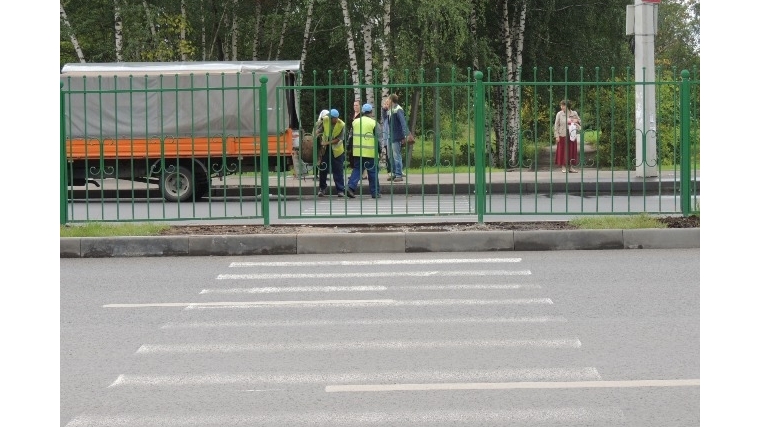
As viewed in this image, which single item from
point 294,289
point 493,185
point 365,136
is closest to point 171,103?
point 365,136

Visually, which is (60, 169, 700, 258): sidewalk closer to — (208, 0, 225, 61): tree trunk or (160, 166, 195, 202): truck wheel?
(160, 166, 195, 202): truck wheel

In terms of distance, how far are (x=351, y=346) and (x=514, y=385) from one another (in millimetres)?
1470

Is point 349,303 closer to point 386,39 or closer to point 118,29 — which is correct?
point 386,39

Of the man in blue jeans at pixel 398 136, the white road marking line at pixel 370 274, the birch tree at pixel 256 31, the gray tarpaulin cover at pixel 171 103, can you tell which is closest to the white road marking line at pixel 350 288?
the white road marking line at pixel 370 274

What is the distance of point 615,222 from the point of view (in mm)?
14016

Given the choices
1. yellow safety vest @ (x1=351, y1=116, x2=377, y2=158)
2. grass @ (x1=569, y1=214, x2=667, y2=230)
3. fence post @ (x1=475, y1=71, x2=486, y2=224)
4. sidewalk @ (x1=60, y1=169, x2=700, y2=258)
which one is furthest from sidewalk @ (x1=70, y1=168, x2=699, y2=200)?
sidewalk @ (x1=60, y1=169, x2=700, y2=258)

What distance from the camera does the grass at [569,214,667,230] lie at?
45.2ft

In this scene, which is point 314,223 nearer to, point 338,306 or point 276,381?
point 338,306

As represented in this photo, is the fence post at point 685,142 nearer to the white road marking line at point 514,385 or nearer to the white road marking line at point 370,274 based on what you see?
the white road marking line at point 370,274

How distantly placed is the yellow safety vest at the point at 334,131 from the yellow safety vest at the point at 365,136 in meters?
0.34

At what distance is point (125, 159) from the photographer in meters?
21.9

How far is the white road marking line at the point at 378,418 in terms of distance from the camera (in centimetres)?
584

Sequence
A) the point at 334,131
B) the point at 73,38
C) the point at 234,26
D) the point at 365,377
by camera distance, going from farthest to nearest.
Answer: the point at 234,26 < the point at 73,38 < the point at 334,131 < the point at 365,377

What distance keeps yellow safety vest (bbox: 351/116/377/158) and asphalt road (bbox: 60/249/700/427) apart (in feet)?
17.9
